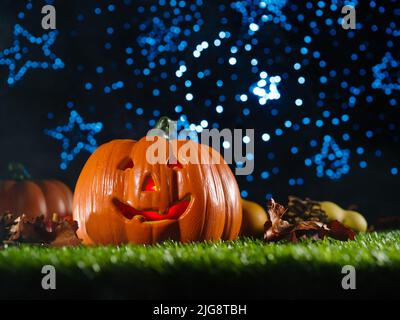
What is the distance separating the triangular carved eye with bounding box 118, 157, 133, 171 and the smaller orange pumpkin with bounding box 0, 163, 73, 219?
741mm

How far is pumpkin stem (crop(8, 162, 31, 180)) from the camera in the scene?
7.49ft

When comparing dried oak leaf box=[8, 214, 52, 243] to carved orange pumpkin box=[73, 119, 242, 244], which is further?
dried oak leaf box=[8, 214, 52, 243]

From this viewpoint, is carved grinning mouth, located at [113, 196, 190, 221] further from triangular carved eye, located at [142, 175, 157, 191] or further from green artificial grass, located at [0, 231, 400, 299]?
green artificial grass, located at [0, 231, 400, 299]

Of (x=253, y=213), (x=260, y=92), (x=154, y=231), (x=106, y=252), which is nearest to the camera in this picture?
(x=106, y=252)

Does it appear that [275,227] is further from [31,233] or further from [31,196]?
[31,196]

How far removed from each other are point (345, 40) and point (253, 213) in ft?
2.95

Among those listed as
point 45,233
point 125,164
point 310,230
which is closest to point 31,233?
point 45,233

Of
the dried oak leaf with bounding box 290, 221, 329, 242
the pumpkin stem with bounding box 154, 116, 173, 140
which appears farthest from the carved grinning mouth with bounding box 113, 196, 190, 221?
the dried oak leaf with bounding box 290, 221, 329, 242

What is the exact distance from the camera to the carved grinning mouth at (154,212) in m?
1.53

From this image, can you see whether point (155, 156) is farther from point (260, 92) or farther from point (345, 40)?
point (345, 40)

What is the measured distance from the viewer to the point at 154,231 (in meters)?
1.50

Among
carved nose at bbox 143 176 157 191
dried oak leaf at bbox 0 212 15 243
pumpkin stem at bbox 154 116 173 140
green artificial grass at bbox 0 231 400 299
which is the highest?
pumpkin stem at bbox 154 116 173 140

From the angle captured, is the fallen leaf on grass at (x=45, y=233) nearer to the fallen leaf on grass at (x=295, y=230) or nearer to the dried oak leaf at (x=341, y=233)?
the fallen leaf on grass at (x=295, y=230)
